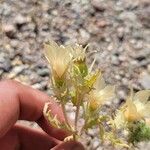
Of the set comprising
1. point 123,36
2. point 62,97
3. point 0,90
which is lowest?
point 123,36

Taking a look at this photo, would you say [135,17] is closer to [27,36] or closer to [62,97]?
[27,36]

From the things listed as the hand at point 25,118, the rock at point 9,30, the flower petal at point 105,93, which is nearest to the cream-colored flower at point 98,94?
the flower petal at point 105,93

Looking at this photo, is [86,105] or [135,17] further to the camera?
[135,17]

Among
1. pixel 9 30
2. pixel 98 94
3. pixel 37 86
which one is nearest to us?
pixel 98 94

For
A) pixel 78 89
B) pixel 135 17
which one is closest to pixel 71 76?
pixel 78 89

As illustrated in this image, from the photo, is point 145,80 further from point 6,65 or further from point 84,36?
point 6,65

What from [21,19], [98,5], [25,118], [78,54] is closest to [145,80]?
[98,5]

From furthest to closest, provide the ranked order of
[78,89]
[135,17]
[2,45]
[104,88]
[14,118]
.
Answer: [135,17], [2,45], [14,118], [104,88], [78,89]
